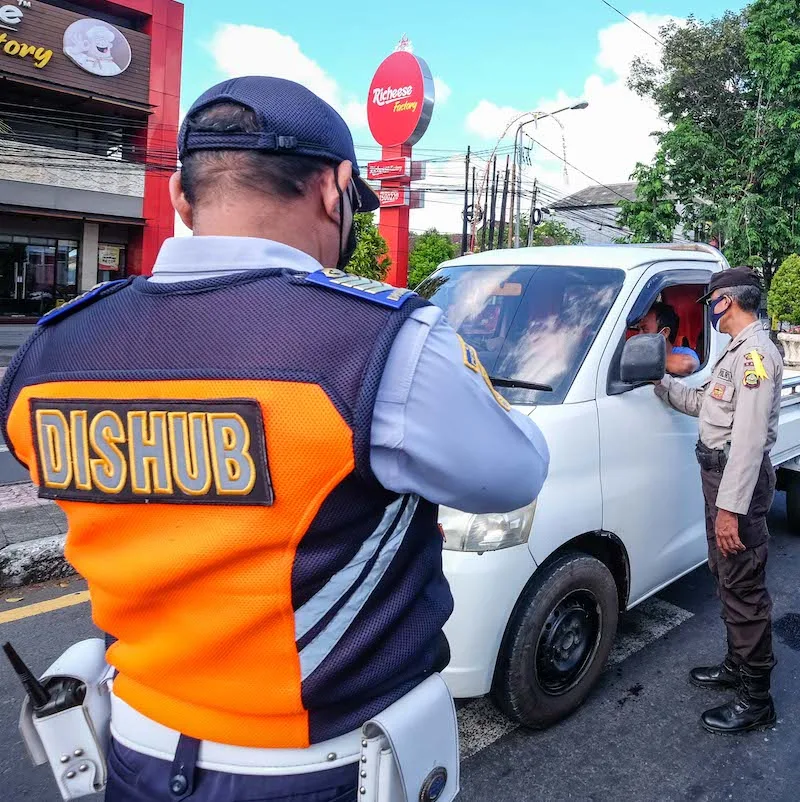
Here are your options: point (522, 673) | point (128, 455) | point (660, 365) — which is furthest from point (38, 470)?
point (660, 365)

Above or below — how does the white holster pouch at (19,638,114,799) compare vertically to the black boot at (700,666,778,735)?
above

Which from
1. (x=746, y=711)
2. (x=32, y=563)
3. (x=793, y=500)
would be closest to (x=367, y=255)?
(x=793, y=500)

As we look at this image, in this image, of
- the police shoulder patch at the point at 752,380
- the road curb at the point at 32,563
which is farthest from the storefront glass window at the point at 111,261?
the police shoulder patch at the point at 752,380

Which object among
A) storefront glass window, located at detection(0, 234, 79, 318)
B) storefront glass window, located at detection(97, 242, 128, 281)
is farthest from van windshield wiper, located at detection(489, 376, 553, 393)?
storefront glass window, located at detection(97, 242, 128, 281)

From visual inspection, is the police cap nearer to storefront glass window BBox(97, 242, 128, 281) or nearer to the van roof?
the van roof

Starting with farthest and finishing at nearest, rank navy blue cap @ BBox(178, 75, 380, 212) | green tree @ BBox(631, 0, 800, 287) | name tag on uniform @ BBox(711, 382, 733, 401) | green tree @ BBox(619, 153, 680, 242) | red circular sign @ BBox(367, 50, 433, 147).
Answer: red circular sign @ BBox(367, 50, 433, 147)
green tree @ BBox(619, 153, 680, 242)
green tree @ BBox(631, 0, 800, 287)
name tag on uniform @ BBox(711, 382, 733, 401)
navy blue cap @ BBox(178, 75, 380, 212)

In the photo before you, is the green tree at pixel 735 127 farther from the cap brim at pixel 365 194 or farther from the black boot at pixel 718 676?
the cap brim at pixel 365 194

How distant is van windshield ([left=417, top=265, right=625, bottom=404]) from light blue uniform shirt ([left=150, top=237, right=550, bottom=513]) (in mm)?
1845

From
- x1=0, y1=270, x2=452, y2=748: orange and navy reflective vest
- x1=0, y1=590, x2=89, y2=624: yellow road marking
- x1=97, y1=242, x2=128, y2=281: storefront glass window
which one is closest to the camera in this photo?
x1=0, y1=270, x2=452, y2=748: orange and navy reflective vest

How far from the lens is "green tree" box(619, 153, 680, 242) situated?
819 inches

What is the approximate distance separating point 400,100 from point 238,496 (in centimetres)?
2420

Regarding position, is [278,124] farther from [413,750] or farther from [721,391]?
[721,391]

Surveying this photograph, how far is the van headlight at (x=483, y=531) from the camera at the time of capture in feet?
8.41

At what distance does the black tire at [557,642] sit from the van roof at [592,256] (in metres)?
1.43
